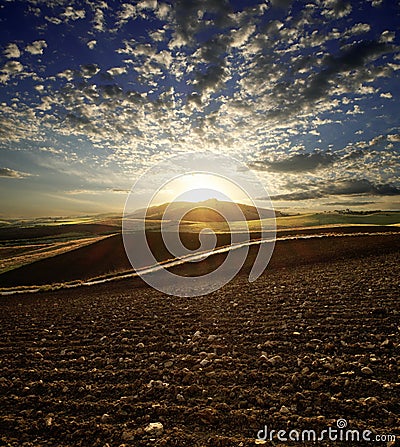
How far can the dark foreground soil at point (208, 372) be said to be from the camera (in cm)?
490

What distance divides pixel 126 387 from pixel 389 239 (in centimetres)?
2576

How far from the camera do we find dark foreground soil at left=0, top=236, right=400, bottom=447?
193 inches

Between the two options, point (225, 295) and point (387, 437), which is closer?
point (387, 437)

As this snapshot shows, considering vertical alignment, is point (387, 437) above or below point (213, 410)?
above

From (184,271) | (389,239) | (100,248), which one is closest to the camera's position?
(389,239)

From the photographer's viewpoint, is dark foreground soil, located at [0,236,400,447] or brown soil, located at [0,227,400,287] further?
brown soil, located at [0,227,400,287]

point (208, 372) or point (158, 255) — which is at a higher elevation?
point (208, 372)

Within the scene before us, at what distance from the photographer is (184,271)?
27.8 m

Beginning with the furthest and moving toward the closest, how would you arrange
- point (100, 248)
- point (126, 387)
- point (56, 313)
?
point (100, 248), point (56, 313), point (126, 387)

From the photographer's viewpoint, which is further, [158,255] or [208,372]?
[158,255]

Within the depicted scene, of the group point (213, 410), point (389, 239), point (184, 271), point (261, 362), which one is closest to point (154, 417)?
point (213, 410)

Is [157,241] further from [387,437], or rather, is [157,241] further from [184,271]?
[387,437]

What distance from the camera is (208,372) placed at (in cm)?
677

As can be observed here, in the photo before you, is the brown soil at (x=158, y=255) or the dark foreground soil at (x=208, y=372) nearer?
the dark foreground soil at (x=208, y=372)
